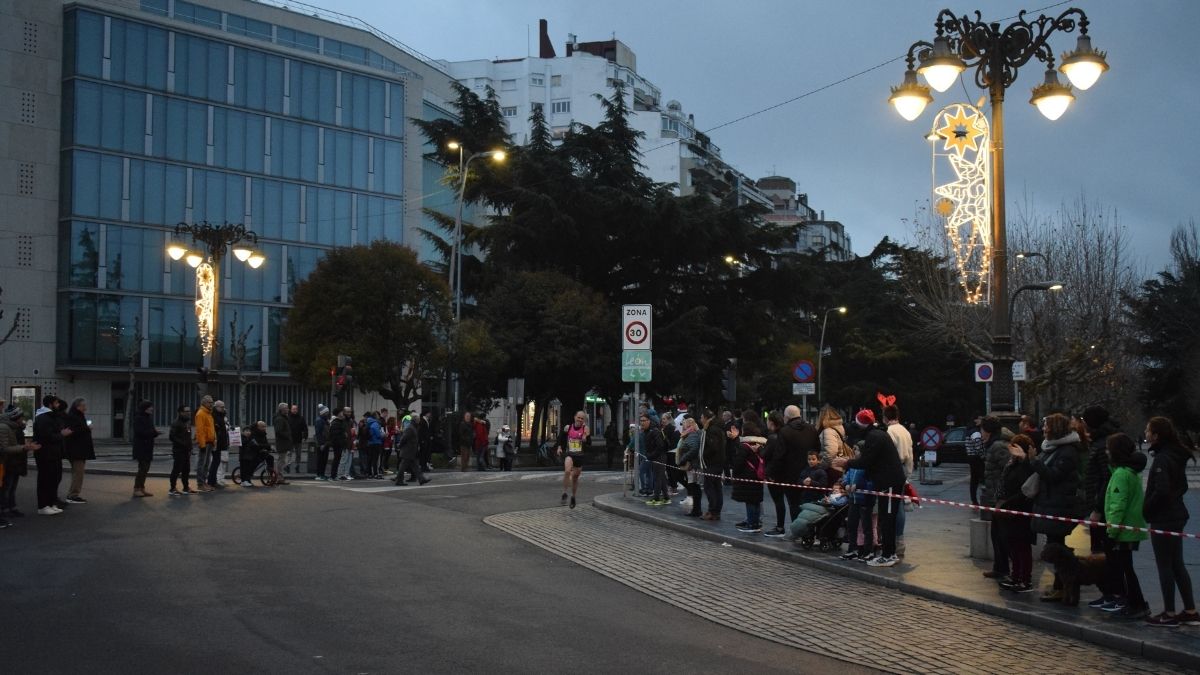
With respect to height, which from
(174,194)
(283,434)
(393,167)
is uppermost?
(393,167)

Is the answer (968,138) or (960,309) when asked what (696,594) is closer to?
(968,138)

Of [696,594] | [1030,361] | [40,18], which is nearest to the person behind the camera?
[696,594]

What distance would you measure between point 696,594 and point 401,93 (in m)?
59.7

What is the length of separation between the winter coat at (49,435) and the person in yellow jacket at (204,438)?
14.1 ft

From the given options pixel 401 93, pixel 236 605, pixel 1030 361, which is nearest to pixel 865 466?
pixel 236 605

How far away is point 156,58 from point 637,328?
4460 cm

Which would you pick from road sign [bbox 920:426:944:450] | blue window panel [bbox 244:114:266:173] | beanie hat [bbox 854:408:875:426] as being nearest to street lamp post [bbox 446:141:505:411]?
road sign [bbox 920:426:944:450]

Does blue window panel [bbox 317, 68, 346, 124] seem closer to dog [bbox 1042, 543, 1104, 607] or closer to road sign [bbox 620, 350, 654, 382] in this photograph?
road sign [bbox 620, 350, 654, 382]

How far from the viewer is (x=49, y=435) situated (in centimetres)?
1612

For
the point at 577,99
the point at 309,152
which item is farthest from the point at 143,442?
the point at 577,99

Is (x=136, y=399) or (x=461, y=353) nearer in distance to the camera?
(x=461, y=353)

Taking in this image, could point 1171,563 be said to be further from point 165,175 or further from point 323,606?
point 165,175

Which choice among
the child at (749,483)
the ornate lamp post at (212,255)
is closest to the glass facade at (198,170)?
the ornate lamp post at (212,255)

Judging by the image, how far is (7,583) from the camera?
10180mm
